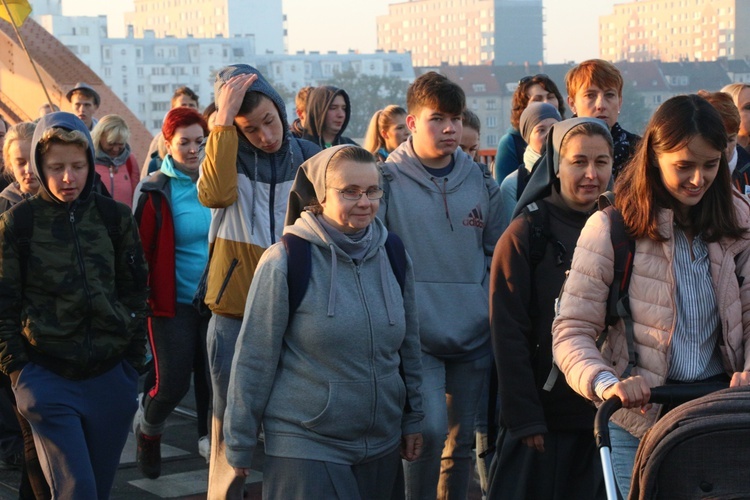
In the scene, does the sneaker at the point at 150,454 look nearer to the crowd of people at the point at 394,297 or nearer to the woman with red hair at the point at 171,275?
the woman with red hair at the point at 171,275

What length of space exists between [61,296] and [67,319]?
94 millimetres

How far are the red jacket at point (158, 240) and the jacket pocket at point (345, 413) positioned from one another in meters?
2.52

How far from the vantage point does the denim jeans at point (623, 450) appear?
12.8 ft

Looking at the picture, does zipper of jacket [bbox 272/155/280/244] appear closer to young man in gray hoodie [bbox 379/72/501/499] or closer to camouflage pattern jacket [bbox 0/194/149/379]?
young man in gray hoodie [bbox 379/72/501/499]

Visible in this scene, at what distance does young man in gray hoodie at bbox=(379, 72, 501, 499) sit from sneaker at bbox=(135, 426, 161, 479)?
191cm

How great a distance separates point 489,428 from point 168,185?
7.32 feet

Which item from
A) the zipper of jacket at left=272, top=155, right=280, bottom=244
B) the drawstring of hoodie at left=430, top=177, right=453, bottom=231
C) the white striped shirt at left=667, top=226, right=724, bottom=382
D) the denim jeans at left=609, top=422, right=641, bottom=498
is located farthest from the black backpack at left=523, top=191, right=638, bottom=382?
the zipper of jacket at left=272, top=155, right=280, bottom=244

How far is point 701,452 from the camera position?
119 inches

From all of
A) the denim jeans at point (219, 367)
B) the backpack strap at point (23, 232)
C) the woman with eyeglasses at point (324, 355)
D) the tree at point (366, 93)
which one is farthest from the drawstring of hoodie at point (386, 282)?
the tree at point (366, 93)

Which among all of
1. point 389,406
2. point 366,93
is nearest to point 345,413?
point 389,406

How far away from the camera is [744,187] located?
269 inches

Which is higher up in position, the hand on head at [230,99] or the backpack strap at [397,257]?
the hand on head at [230,99]

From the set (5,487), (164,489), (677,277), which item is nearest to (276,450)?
(677,277)

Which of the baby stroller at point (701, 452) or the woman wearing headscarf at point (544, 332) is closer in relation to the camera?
the baby stroller at point (701, 452)
